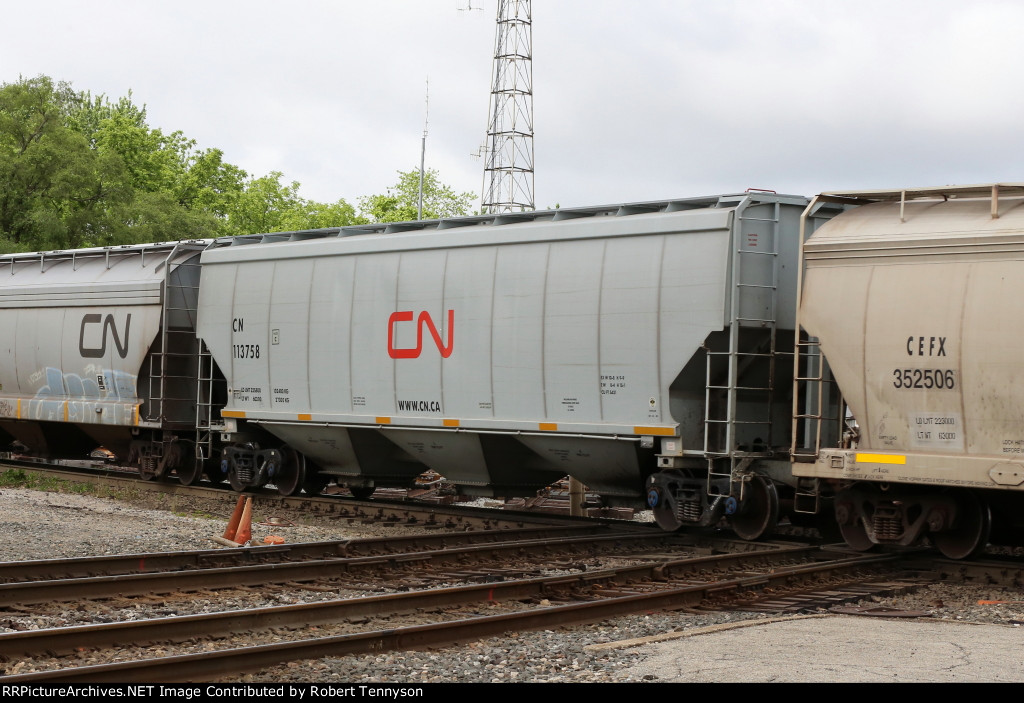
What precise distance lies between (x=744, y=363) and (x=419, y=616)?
5.72 metres

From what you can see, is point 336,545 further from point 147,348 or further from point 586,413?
point 147,348

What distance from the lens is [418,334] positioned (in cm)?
1603

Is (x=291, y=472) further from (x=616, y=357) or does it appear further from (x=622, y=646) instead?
(x=622, y=646)

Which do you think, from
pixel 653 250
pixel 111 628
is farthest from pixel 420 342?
pixel 111 628

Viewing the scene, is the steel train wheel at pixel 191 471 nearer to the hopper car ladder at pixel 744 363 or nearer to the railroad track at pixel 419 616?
the railroad track at pixel 419 616

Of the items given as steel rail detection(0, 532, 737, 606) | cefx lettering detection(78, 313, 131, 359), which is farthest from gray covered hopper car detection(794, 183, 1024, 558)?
cefx lettering detection(78, 313, 131, 359)

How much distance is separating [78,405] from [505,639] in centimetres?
1500

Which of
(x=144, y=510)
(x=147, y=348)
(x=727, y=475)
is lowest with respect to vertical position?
(x=144, y=510)

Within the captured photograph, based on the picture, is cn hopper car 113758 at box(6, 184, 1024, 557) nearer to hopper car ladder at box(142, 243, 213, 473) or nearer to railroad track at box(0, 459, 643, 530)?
hopper car ladder at box(142, 243, 213, 473)

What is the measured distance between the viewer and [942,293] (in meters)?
11.1

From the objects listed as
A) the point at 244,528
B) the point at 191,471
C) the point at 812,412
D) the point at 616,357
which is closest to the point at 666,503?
the point at 616,357

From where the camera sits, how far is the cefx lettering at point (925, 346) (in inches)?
439

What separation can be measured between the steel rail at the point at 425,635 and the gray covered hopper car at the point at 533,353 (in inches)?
94.5

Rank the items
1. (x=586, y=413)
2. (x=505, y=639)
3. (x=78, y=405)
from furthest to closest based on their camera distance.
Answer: (x=78, y=405) < (x=586, y=413) < (x=505, y=639)
